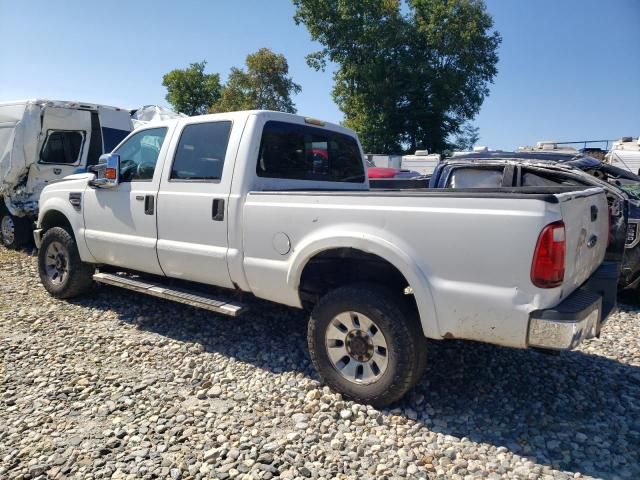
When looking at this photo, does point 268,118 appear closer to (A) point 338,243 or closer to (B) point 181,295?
(A) point 338,243

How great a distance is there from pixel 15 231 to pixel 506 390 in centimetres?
887

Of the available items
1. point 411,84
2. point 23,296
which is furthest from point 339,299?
point 411,84

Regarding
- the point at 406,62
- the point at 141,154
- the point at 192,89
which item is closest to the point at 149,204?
the point at 141,154

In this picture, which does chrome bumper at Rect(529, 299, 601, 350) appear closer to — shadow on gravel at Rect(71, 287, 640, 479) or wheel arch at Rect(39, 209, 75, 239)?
shadow on gravel at Rect(71, 287, 640, 479)

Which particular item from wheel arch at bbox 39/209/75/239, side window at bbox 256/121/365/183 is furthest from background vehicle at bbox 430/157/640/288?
wheel arch at bbox 39/209/75/239

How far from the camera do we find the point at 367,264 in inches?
135

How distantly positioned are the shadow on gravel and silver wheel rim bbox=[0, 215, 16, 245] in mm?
5372

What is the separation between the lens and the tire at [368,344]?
117 inches

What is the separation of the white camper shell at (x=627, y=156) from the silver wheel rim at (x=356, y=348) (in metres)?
14.4

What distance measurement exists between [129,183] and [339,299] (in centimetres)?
259

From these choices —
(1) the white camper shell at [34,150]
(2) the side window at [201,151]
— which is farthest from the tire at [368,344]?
(1) the white camper shell at [34,150]

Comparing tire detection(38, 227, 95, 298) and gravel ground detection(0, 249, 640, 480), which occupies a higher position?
tire detection(38, 227, 95, 298)

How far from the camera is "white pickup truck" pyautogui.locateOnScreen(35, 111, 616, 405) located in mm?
2553

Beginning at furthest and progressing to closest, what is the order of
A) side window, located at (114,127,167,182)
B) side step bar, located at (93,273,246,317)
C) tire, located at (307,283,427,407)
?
side window, located at (114,127,167,182)
side step bar, located at (93,273,246,317)
tire, located at (307,283,427,407)
